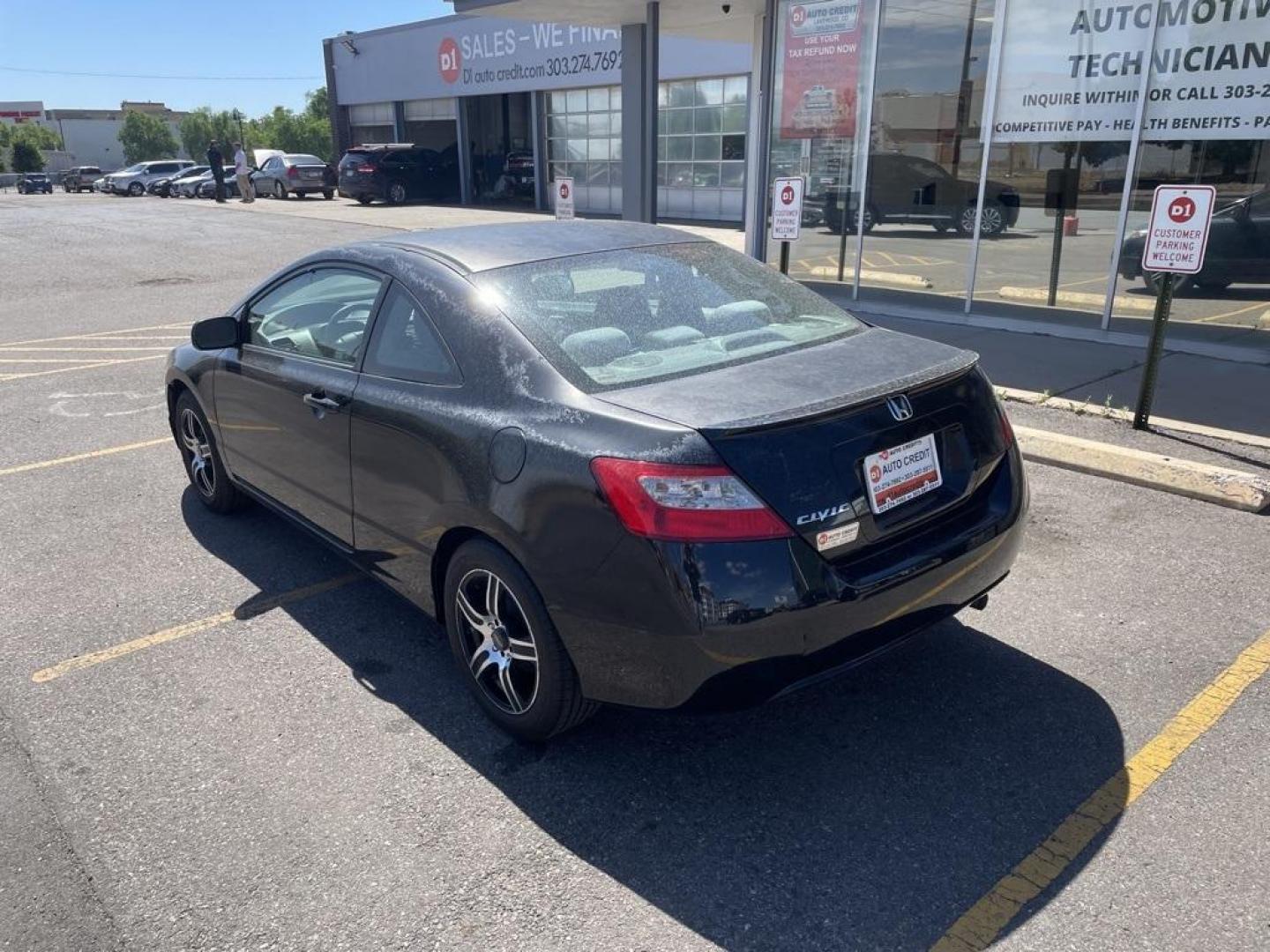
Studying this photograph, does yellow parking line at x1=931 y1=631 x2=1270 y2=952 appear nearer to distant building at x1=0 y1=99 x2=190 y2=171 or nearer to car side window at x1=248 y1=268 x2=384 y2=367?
car side window at x1=248 y1=268 x2=384 y2=367

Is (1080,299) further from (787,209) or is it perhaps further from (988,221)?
(787,209)

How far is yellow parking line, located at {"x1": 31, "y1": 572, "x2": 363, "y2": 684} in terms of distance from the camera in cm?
370

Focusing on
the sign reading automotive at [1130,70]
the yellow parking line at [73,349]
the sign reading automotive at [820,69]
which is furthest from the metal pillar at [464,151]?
the sign reading automotive at [1130,70]

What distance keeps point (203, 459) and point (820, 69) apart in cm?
859

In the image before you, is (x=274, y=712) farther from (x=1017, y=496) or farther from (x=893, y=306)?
(x=893, y=306)

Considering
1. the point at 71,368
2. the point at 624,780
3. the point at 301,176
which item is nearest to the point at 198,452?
the point at 624,780

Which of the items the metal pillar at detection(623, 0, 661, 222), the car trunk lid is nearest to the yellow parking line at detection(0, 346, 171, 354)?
the metal pillar at detection(623, 0, 661, 222)

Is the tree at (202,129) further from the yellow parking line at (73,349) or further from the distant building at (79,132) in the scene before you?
the yellow parking line at (73,349)

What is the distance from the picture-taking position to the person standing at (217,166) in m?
31.9

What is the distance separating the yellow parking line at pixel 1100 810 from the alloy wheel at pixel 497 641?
4.55ft

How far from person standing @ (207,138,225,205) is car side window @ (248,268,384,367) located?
102 ft

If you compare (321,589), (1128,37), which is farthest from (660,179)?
(321,589)

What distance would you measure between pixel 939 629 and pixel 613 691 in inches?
64.8

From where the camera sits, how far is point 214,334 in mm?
4387
